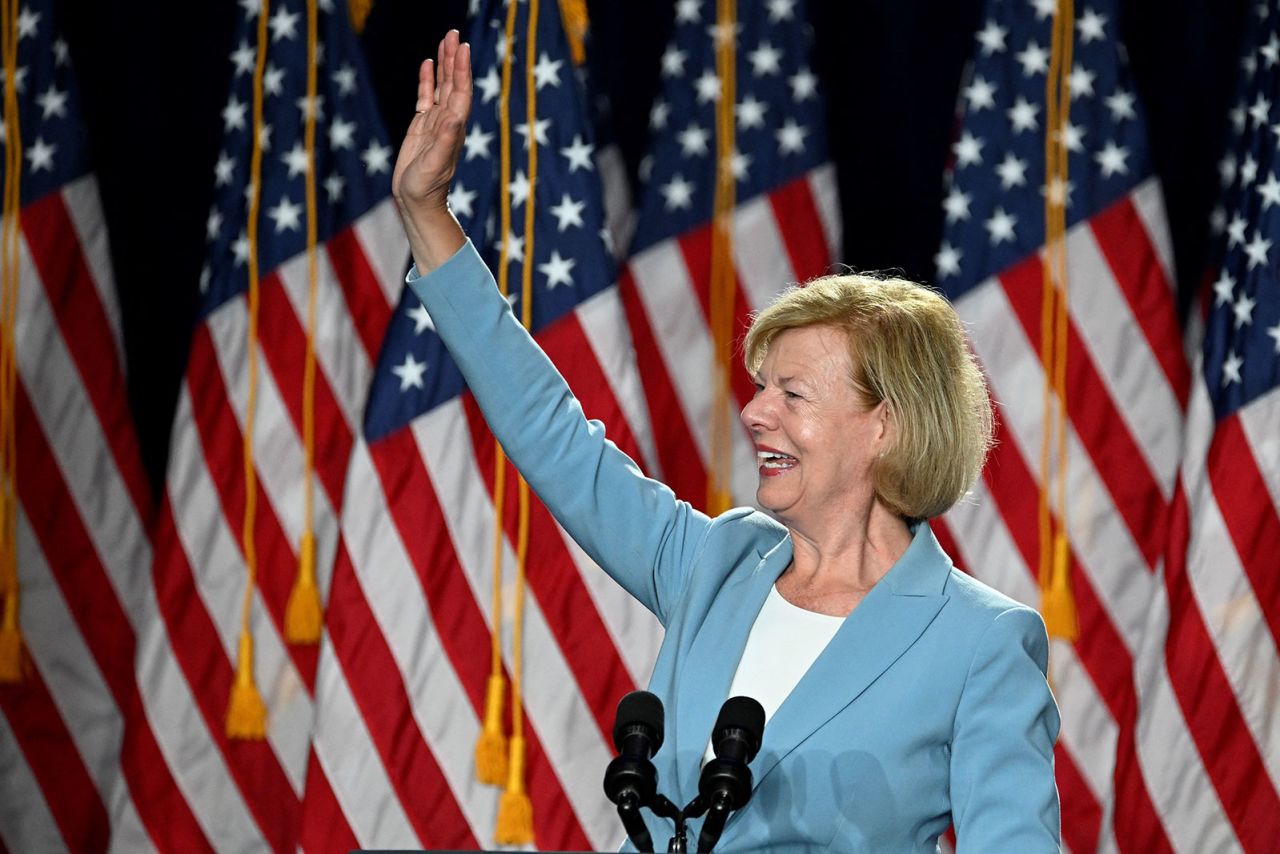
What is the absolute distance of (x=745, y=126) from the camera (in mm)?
3818

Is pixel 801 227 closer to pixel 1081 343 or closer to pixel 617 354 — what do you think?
pixel 617 354

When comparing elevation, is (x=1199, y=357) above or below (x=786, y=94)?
below

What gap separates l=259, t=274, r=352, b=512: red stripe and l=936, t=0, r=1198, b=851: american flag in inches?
52.7

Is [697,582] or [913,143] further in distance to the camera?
[913,143]

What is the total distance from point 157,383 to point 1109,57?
7.69 feet

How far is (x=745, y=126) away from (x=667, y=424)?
69 cm

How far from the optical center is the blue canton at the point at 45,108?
151 inches

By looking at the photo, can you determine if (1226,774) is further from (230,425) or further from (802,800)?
(230,425)

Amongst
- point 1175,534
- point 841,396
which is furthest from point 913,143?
point 841,396

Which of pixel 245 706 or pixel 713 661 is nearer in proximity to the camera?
pixel 713 661

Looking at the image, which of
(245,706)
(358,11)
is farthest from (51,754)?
(358,11)

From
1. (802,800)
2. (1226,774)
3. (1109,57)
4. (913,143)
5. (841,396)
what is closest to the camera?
(802,800)

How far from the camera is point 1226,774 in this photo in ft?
11.1

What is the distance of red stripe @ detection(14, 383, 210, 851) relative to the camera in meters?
3.70
